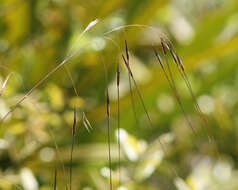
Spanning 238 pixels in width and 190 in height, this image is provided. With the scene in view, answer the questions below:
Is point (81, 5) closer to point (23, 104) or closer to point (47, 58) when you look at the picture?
point (47, 58)

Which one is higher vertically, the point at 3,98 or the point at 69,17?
the point at 69,17

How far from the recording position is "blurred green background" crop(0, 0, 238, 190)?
81 centimetres

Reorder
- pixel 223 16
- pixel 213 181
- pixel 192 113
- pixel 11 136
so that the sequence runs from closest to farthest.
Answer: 1. pixel 11 136
2. pixel 213 181
3. pixel 223 16
4. pixel 192 113

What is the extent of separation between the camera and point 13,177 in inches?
28.8

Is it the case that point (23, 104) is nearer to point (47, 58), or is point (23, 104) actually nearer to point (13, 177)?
point (13, 177)

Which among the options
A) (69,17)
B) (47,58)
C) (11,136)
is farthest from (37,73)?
(11,136)

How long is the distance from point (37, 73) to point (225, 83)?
57cm

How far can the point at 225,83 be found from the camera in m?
1.30

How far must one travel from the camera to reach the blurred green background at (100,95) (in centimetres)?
81

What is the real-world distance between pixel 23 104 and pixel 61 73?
327 millimetres

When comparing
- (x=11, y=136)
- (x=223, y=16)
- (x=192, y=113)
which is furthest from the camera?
(x=192, y=113)

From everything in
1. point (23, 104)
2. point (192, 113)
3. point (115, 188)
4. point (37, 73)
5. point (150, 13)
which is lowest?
point (115, 188)

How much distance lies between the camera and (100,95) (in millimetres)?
1154

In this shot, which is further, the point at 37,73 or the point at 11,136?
the point at 37,73
